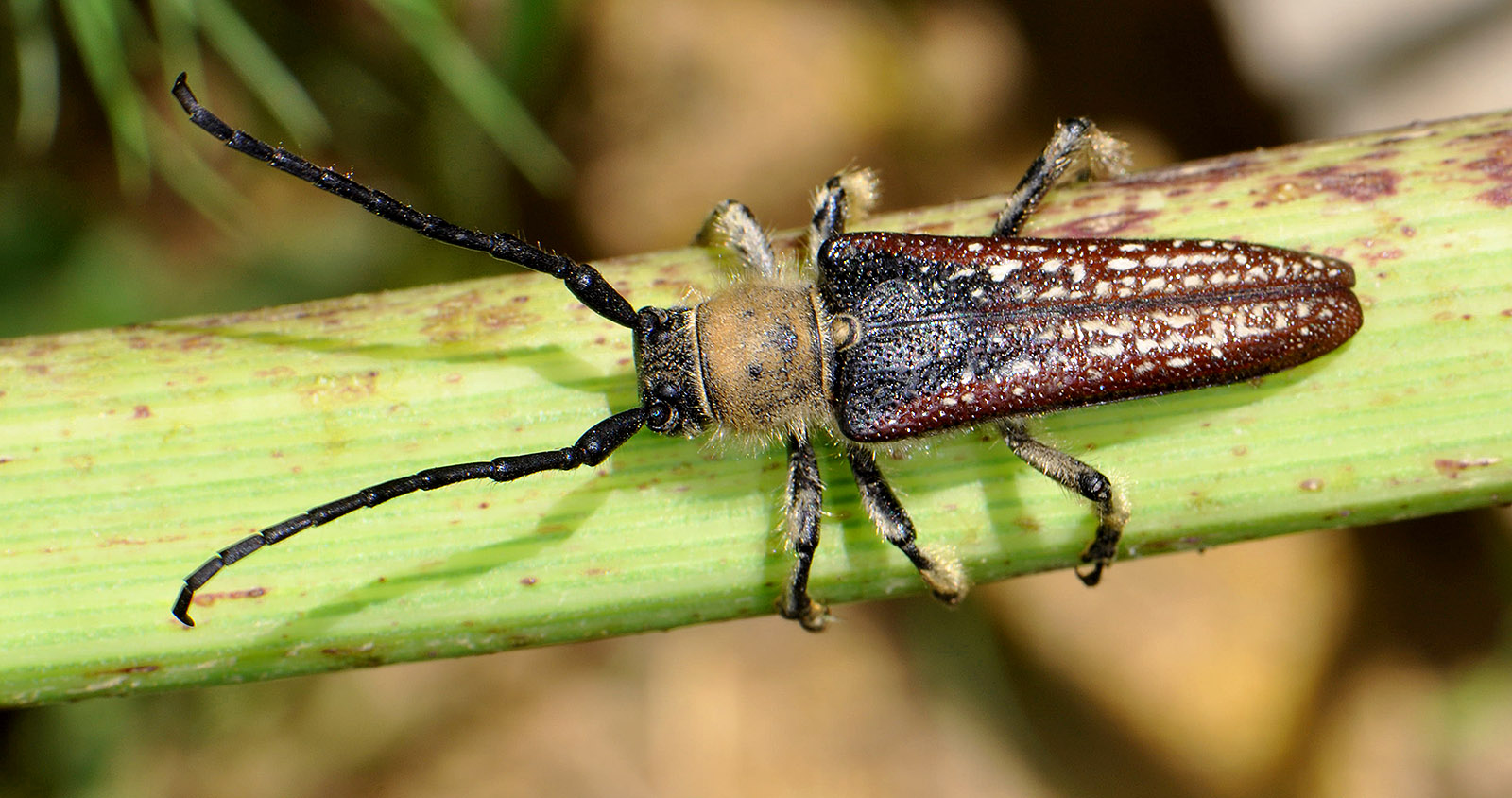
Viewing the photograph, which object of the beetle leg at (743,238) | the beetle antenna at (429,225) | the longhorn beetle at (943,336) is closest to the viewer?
the beetle antenna at (429,225)

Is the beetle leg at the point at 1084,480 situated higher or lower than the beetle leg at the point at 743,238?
lower

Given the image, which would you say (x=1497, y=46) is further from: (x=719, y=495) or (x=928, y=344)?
(x=719, y=495)

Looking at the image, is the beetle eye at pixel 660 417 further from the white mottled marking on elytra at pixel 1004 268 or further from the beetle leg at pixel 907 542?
the white mottled marking on elytra at pixel 1004 268

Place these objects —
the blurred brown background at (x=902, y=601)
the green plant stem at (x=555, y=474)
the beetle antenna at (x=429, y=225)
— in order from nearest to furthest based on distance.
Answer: the green plant stem at (x=555, y=474) → the beetle antenna at (x=429, y=225) → the blurred brown background at (x=902, y=601)

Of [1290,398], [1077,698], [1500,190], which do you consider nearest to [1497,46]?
[1500,190]

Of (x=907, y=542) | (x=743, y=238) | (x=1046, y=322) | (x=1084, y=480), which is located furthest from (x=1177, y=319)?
(x=743, y=238)

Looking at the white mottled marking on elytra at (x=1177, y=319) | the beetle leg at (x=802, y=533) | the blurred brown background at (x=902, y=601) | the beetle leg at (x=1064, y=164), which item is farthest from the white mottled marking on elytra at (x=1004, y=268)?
the blurred brown background at (x=902, y=601)
